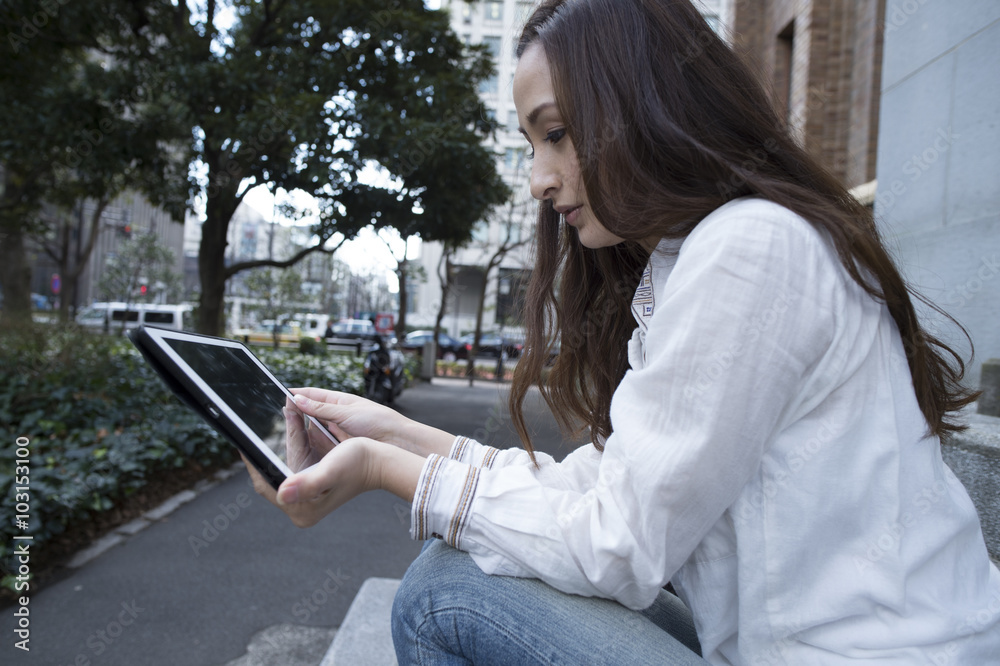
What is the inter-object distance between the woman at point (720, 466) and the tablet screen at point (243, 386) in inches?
7.4

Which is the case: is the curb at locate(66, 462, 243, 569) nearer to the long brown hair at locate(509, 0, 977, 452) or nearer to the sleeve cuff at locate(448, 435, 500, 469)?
the sleeve cuff at locate(448, 435, 500, 469)

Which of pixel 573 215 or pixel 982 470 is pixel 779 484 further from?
pixel 982 470

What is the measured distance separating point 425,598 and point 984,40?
10.6 feet

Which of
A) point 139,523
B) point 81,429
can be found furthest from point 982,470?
point 81,429

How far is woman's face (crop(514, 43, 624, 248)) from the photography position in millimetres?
1255

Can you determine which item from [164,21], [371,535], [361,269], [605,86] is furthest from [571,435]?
[361,269]

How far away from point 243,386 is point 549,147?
0.70 meters

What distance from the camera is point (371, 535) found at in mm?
4578

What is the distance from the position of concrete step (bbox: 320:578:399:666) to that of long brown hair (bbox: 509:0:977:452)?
1501 mm

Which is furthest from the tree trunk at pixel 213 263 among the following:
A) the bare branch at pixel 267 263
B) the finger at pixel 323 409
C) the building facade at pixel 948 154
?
the finger at pixel 323 409

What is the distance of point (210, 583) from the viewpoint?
11.4ft

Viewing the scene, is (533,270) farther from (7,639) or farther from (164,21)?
(164,21)

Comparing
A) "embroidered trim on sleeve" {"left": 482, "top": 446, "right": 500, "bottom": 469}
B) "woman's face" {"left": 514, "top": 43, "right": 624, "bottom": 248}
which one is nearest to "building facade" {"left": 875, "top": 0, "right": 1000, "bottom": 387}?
"woman's face" {"left": 514, "top": 43, "right": 624, "bottom": 248}
